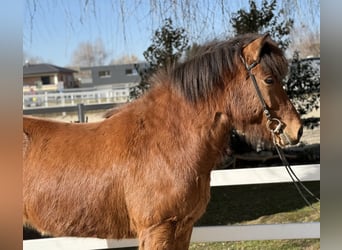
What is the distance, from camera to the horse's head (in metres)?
1.90

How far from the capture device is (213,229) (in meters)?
3.09

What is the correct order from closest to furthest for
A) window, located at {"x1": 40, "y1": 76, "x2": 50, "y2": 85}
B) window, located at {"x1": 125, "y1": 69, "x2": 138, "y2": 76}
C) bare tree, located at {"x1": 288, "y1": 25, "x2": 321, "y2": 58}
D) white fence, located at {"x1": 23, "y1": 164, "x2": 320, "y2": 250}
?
white fence, located at {"x1": 23, "y1": 164, "x2": 320, "y2": 250}, bare tree, located at {"x1": 288, "y1": 25, "x2": 321, "y2": 58}, window, located at {"x1": 125, "y1": 69, "x2": 138, "y2": 76}, window, located at {"x1": 40, "y1": 76, "x2": 50, "y2": 85}

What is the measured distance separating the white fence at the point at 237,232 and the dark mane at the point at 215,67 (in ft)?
4.67

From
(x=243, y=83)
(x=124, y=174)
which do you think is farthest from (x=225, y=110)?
(x=124, y=174)

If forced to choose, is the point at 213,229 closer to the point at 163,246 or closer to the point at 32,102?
the point at 163,246

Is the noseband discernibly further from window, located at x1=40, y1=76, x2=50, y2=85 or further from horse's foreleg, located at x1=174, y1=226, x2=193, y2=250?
window, located at x1=40, y1=76, x2=50, y2=85

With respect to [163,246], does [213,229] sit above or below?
below

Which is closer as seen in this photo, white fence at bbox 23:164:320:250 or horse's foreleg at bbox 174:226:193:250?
horse's foreleg at bbox 174:226:193:250

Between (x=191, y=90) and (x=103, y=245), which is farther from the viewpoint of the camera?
(x=103, y=245)

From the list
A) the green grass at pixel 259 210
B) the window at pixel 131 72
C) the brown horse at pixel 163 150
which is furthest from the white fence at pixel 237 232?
the window at pixel 131 72

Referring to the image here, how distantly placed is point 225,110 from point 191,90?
0.69 feet

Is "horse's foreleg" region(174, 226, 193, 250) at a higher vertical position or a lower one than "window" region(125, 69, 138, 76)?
lower

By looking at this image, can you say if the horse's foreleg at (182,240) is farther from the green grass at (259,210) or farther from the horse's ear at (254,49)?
the green grass at (259,210)

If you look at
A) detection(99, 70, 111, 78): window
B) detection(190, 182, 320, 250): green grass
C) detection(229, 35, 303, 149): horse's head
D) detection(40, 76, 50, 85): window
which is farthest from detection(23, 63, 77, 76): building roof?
detection(229, 35, 303, 149): horse's head
